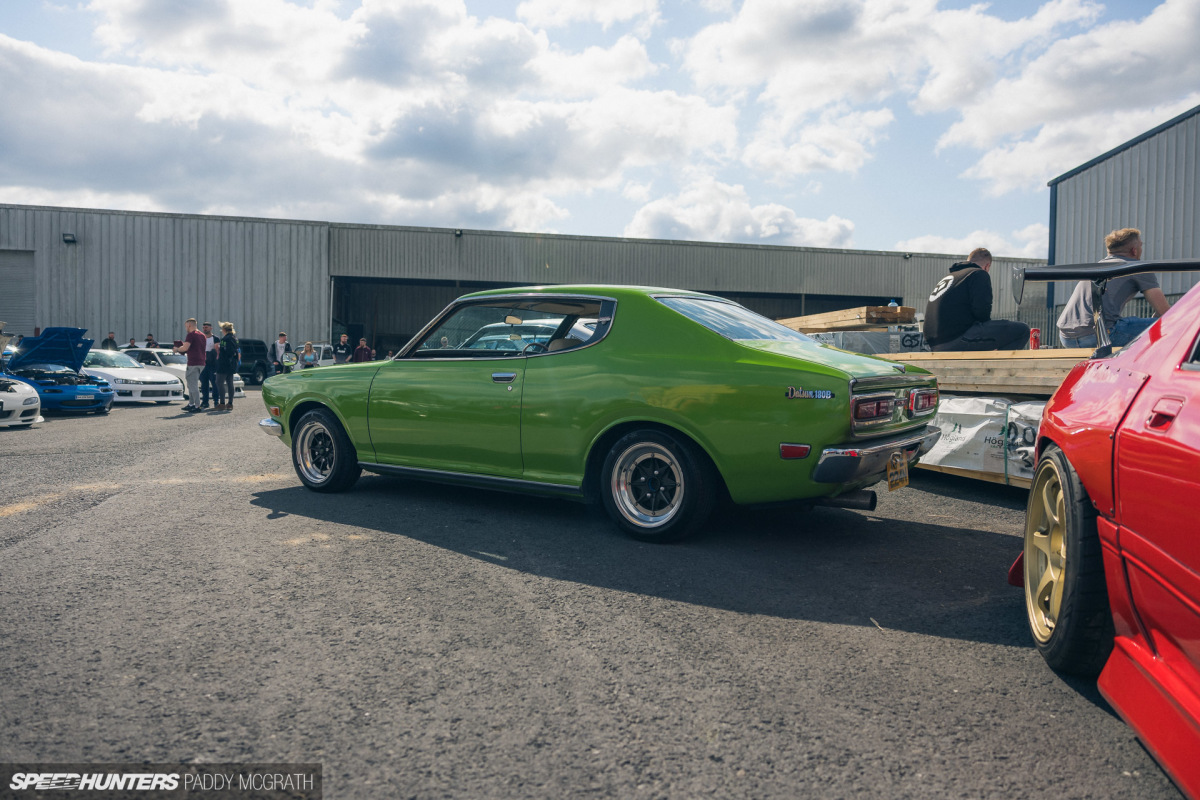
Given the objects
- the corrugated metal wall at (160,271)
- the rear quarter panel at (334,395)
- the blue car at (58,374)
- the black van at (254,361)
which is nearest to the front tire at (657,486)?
the rear quarter panel at (334,395)

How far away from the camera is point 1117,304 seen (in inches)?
210

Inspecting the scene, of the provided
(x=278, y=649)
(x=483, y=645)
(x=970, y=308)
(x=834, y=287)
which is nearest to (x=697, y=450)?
(x=483, y=645)

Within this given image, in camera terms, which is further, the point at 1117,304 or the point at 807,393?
the point at 1117,304

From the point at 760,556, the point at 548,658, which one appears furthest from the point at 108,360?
the point at 548,658

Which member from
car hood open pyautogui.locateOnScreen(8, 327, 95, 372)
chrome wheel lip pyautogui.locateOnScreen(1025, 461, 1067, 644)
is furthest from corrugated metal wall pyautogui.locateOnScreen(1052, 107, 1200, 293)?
car hood open pyautogui.locateOnScreen(8, 327, 95, 372)

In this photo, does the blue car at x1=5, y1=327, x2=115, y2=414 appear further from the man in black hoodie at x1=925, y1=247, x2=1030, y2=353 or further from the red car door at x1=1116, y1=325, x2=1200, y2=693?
the red car door at x1=1116, y1=325, x2=1200, y2=693

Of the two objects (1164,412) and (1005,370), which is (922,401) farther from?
(1164,412)

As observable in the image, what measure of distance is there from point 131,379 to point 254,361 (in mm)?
11414

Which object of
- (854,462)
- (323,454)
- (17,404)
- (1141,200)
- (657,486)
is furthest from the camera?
(1141,200)

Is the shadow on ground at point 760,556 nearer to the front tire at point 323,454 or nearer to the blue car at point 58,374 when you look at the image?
the front tire at point 323,454

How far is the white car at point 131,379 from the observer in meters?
14.9

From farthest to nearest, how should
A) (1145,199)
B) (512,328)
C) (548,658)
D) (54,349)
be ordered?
(1145,199) < (54,349) < (512,328) < (548,658)

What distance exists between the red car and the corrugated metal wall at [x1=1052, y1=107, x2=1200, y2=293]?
551 inches

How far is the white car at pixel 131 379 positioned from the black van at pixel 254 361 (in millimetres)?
9860
